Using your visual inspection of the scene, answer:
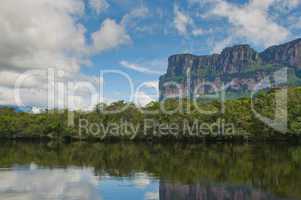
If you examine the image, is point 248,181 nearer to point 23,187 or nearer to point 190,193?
point 190,193

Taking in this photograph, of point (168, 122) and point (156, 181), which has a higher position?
point (168, 122)

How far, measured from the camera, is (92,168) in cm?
5156

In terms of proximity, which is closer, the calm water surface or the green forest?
the calm water surface

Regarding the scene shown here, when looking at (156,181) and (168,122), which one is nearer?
(156,181)

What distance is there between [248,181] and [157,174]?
411 inches

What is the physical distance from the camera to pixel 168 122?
115312mm

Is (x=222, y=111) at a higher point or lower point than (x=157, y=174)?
higher

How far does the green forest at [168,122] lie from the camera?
10950 cm

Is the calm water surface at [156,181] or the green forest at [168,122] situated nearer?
the calm water surface at [156,181]

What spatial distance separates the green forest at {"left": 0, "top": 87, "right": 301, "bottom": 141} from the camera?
359 ft

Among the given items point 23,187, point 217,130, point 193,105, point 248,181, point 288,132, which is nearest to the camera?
point 23,187

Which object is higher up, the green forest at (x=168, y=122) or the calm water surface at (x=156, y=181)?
the green forest at (x=168, y=122)

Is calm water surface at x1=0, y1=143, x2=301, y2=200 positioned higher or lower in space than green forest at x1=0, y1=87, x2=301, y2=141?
lower

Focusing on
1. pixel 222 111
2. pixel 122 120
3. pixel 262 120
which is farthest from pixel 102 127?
pixel 262 120
